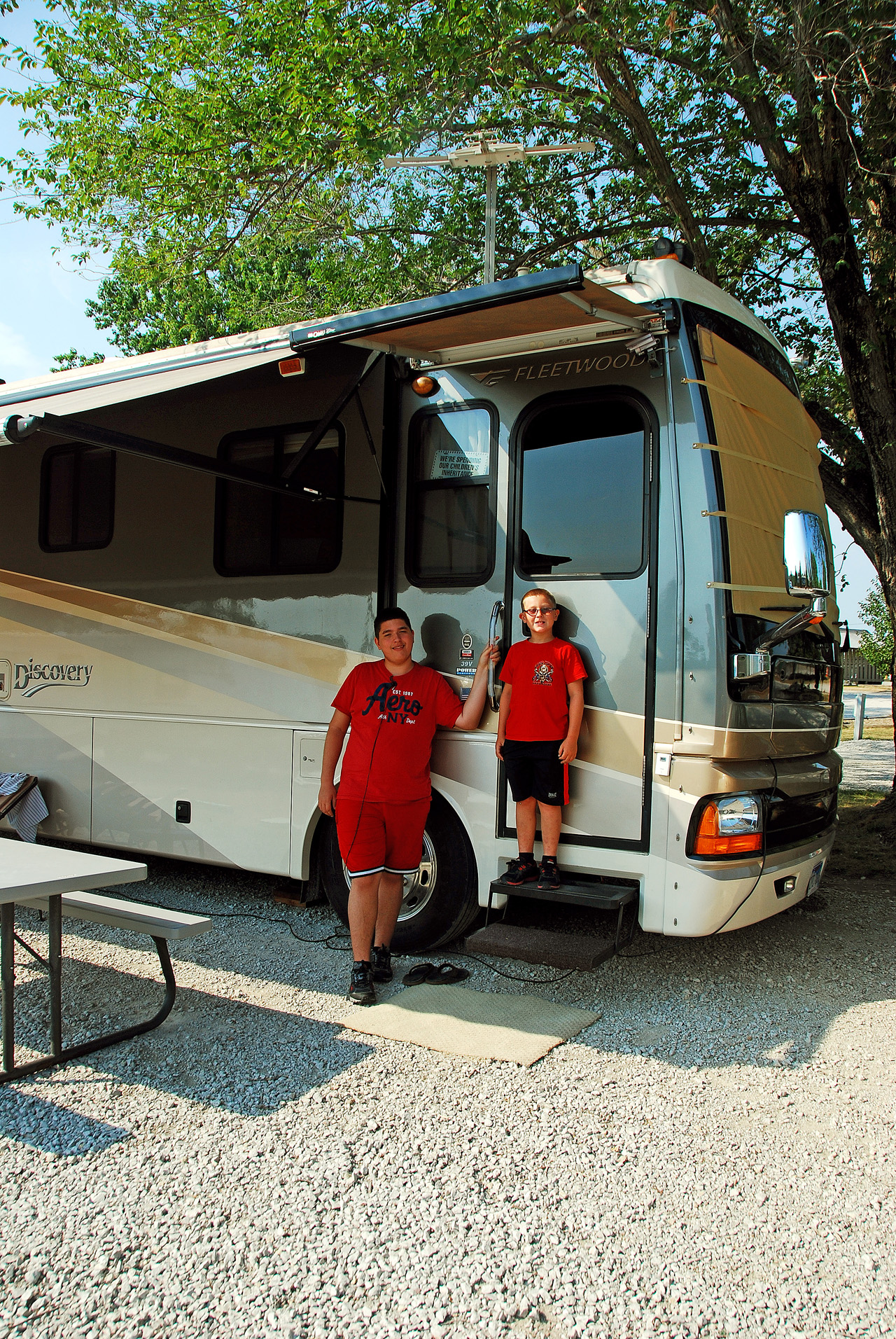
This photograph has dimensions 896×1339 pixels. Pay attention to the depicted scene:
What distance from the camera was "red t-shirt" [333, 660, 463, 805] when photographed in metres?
4.62

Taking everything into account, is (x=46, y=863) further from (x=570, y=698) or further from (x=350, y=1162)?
(x=570, y=698)

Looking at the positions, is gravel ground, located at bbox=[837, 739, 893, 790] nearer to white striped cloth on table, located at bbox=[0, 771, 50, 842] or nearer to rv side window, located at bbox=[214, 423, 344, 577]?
rv side window, located at bbox=[214, 423, 344, 577]

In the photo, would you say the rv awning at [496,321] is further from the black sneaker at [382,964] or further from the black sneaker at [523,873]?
the black sneaker at [382,964]

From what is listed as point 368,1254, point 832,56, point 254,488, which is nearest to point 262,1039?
point 368,1254

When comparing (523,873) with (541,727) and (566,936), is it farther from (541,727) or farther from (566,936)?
(541,727)

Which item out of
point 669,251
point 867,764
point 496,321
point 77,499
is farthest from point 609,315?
point 867,764

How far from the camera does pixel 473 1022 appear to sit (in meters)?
4.26

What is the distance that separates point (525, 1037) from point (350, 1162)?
1160mm

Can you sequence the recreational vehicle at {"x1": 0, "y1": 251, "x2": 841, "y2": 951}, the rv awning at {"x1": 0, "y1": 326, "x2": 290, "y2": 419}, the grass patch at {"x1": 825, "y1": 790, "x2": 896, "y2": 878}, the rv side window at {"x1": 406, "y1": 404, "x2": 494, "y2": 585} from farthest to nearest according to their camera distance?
the grass patch at {"x1": 825, "y1": 790, "x2": 896, "y2": 878} < the rv side window at {"x1": 406, "y1": 404, "x2": 494, "y2": 585} < the rv awning at {"x1": 0, "y1": 326, "x2": 290, "y2": 419} < the recreational vehicle at {"x1": 0, "y1": 251, "x2": 841, "y2": 951}

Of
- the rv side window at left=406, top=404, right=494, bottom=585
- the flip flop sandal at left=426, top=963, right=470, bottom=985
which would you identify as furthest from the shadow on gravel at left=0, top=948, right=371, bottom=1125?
the rv side window at left=406, top=404, right=494, bottom=585

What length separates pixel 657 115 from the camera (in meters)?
8.97

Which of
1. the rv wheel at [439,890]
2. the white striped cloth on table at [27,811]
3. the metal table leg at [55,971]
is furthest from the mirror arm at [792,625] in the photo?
the white striped cloth on table at [27,811]

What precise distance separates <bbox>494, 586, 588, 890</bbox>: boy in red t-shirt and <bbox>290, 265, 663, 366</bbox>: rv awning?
3.92 feet

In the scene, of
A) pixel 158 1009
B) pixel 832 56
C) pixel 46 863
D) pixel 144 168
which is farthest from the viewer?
pixel 144 168
